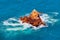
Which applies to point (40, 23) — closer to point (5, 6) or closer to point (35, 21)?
point (35, 21)

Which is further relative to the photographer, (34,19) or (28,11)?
(28,11)

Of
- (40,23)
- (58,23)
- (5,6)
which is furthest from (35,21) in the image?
(5,6)

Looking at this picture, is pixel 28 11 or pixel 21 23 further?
pixel 28 11

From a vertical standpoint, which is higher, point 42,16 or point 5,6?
point 5,6

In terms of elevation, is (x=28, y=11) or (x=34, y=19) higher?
(x=28, y=11)
